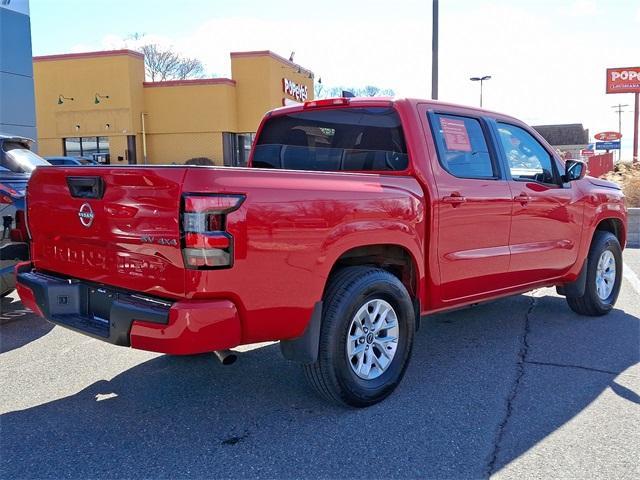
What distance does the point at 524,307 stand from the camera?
21.5 feet

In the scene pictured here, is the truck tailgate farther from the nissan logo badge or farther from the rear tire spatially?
the rear tire

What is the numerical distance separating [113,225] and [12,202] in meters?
3.01

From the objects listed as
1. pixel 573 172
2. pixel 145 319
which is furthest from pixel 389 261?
pixel 573 172

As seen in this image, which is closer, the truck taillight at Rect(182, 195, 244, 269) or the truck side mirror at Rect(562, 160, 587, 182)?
the truck taillight at Rect(182, 195, 244, 269)

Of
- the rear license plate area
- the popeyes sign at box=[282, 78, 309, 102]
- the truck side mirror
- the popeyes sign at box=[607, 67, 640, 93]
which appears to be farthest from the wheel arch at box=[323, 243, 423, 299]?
the popeyes sign at box=[607, 67, 640, 93]

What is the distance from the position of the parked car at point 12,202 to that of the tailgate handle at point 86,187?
1470 millimetres

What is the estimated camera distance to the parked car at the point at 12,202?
16.4 feet

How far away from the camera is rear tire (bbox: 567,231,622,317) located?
5.92 metres

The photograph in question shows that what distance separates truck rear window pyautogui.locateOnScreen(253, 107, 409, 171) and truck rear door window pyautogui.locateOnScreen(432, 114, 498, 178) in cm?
35

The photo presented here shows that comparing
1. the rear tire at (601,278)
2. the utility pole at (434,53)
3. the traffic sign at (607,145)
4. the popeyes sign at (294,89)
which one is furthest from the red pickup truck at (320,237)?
the traffic sign at (607,145)

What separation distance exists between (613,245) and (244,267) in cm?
471

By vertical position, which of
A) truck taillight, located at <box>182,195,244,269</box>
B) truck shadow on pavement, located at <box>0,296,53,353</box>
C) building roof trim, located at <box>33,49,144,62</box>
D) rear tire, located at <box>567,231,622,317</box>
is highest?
building roof trim, located at <box>33,49,144,62</box>

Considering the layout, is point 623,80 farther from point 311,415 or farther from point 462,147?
point 311,415

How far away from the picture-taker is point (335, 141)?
4734 mm
